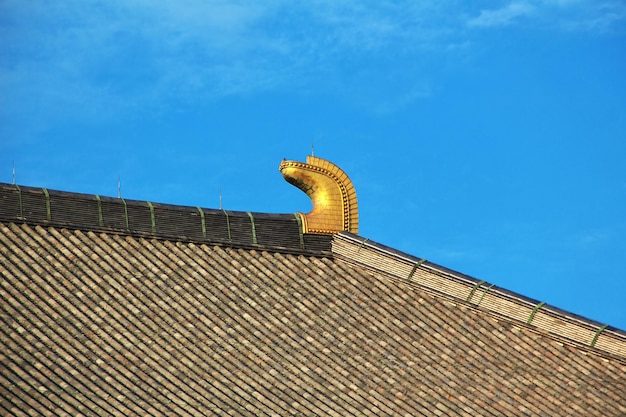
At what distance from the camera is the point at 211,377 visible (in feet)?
73.8

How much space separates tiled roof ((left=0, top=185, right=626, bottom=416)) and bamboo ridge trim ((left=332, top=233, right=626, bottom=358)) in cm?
2

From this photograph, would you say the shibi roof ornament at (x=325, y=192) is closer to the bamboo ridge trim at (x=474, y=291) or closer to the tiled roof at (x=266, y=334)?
the bamboo ridge trim at (x=474, y=291)

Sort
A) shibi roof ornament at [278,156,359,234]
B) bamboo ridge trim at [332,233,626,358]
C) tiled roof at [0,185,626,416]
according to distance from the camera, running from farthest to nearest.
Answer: shibi roof ornament at [278,156,359,234] < bamboo ridge trim at [332,233,626,358] < tiled roof at [0,185,626,416]

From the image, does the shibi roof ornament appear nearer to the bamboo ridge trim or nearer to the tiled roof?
the bamboo ridge trim

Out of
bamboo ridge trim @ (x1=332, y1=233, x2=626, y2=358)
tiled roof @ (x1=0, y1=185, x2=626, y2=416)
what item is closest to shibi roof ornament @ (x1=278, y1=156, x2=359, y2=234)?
bamboo ridge trim @ (x1=332, y1=233, x2=626, y2=358)

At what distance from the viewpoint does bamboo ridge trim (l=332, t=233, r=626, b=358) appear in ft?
82.9

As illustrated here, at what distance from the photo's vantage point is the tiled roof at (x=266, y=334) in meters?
21.9

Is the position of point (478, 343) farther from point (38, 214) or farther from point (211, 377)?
point (38, 214)

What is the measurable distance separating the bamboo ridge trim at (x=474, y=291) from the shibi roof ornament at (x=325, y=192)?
327 millimetres

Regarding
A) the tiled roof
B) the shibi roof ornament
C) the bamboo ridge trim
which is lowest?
the tiled roof

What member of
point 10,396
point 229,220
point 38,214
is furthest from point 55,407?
point 229,220

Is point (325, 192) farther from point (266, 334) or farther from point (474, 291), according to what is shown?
point (266, 334)

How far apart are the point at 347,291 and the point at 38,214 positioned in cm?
468

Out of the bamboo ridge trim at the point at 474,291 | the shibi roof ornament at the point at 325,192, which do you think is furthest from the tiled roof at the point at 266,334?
the shibi roof ornament at the point at 325,192
